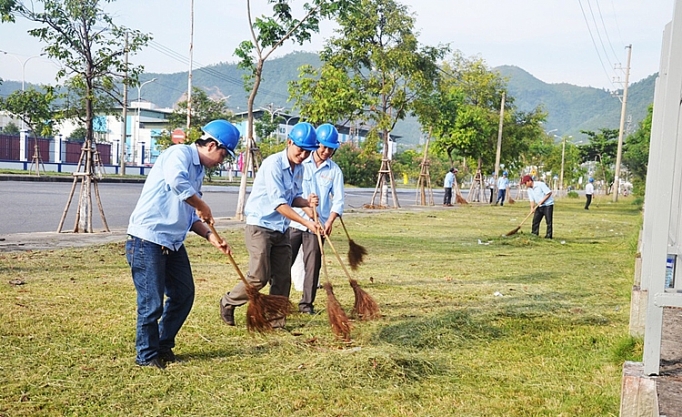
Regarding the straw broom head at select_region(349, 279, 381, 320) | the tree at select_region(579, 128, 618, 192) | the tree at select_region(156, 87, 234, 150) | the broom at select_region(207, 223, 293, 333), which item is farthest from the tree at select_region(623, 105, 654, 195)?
the broom at select_region(207, 223, 293, 333)

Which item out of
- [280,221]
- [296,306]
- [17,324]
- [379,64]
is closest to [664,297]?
[280,221]

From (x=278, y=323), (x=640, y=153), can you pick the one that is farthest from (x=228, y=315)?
(x=640, y=153)

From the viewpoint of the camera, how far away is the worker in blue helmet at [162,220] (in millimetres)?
4691

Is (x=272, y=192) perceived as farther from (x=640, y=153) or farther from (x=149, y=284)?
(x=640, y=153)

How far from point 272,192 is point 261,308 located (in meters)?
0.96

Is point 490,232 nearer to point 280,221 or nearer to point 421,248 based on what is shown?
point 421,248

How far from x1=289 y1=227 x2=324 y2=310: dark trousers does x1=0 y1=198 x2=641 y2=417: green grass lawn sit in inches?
9.5

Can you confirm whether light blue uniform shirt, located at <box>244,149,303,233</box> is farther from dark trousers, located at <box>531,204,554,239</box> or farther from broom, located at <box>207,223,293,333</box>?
dark trousers, located at <box>531,204,554,239</box>

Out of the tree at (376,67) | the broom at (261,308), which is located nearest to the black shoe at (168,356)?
the broom at (261,308)

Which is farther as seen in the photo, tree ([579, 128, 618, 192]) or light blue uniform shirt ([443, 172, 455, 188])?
tree ([579, 128, 618, 192])

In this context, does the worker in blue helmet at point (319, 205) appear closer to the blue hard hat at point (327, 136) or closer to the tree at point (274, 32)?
the blue hard hat at point (327, 136)

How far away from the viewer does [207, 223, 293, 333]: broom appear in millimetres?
5488

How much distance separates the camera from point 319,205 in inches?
275

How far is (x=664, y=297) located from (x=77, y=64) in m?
10.9
